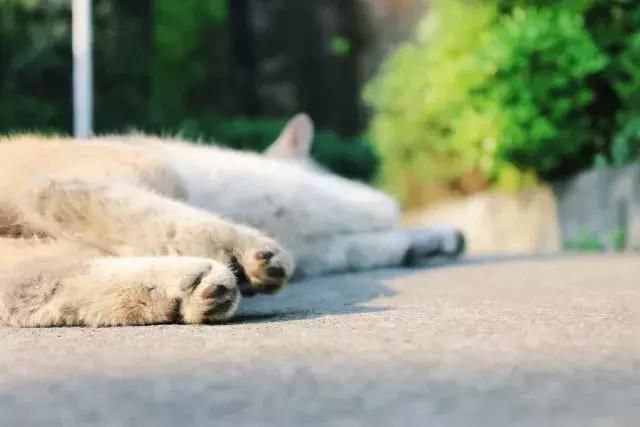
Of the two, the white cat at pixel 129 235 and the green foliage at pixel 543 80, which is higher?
the green foliage at pixel 543 80

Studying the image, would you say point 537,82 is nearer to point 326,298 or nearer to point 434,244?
point 434,244

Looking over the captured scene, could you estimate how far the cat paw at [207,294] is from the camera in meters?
1.07

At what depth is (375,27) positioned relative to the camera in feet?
17.6

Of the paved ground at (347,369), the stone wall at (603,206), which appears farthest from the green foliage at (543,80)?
the paved ground at (347,369)

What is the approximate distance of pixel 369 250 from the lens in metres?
2.18

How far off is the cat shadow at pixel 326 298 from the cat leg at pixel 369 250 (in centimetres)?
8

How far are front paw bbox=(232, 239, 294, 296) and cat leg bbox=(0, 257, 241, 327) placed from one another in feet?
0.31

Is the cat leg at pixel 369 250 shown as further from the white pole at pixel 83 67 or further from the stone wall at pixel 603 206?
the white pole at pixel 83 67

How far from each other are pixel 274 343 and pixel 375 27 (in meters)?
4.68

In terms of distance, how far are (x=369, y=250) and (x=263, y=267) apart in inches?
39.5

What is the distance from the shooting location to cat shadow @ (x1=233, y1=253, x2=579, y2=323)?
1.19 meters

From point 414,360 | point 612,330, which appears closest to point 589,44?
point 612,330

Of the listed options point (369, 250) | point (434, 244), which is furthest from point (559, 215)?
point (369, 250)

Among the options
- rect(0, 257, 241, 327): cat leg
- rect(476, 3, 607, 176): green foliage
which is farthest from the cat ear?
rect(0, 257, 241, 327): cat leg
